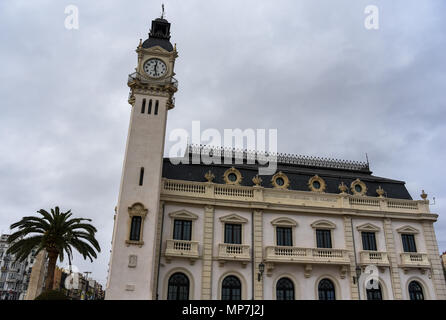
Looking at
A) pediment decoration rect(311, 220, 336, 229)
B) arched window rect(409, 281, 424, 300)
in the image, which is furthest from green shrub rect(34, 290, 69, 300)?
arched window rect(409, 281, 424, 300)

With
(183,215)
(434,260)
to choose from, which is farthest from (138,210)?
(434,260)

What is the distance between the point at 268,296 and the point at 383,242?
12767 millimetres

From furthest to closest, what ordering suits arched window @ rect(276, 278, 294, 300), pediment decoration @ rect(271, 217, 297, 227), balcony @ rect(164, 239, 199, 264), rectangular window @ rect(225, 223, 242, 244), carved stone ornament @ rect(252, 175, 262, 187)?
carved stone ornament @ rect(252, 175, 262, 187), pediment decoration @ rect(271, 217, 297, 227), rectangular window @ rect(225, 223, 242, 244), arched window @ rect(276, 278, 294, 300), balcony @ rect(164, 239, 199, 264)

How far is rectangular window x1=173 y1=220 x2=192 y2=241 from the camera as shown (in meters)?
28.7

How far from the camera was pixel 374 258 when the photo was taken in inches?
1217

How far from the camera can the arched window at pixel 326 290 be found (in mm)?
29344

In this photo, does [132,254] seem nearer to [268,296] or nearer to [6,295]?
[268,296]

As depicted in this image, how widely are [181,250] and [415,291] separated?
22027mm

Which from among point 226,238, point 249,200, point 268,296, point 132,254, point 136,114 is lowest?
point 268,296

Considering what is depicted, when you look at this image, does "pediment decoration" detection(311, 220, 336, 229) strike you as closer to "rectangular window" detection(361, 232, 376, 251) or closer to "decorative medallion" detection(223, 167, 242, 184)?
"rectangular window" detection(361, 232, 376, 251)

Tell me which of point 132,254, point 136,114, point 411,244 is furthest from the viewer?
point 411,244

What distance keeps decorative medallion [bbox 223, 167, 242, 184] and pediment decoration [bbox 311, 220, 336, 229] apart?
26.5 ft

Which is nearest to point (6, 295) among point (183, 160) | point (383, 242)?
point (183, 160)
